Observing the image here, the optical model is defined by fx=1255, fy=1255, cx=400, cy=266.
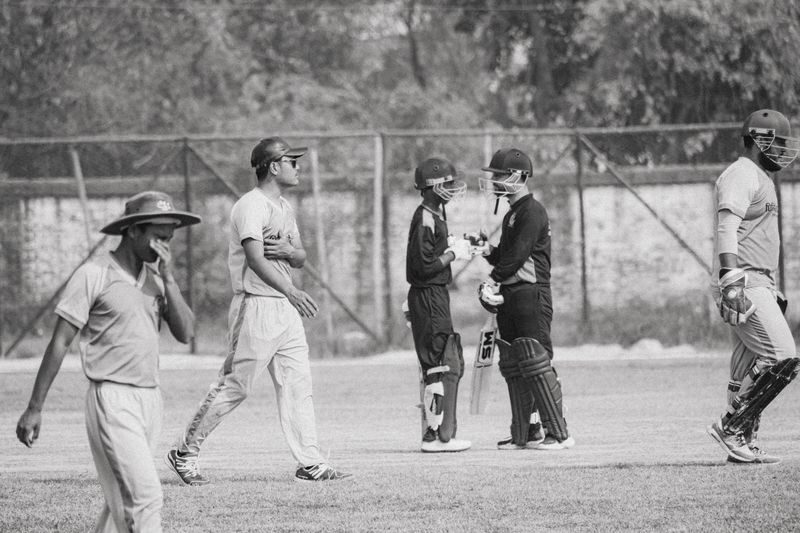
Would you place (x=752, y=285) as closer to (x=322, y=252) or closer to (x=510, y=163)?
(x=510, y=163)

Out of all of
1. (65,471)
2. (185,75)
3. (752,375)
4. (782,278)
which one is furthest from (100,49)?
(752,375)

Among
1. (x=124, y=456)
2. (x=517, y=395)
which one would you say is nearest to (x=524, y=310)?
(x=517, y=395)

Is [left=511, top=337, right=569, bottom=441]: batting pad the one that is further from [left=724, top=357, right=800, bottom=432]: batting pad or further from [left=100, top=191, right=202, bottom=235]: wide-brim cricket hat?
[left=100, top=191, right=202, bottom=235]: wide-brim cricket hat

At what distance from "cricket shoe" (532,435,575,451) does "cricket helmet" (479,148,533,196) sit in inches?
71.6

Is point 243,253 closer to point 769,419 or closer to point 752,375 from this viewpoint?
point 752,375

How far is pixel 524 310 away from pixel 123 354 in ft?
13.8

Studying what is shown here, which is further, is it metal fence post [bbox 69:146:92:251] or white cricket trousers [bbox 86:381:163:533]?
metal fence post [bbox 69:146:92:251]

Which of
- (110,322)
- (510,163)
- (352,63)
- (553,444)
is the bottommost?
(553,444)

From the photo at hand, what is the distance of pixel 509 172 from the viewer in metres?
9.20

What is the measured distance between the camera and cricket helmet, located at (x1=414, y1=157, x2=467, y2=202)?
9.25 meters

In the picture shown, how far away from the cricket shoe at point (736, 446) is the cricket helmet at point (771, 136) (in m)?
1.79

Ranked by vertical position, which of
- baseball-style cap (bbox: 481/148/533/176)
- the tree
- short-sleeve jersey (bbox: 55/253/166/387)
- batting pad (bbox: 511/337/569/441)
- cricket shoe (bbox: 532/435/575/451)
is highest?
the tree

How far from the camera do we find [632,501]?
22.9ft

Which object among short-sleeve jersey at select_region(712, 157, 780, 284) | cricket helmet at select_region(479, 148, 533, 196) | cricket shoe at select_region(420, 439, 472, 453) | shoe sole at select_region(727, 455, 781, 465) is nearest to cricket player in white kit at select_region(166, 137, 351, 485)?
cricket shoe at select_region(420, 439, 472, 453)
